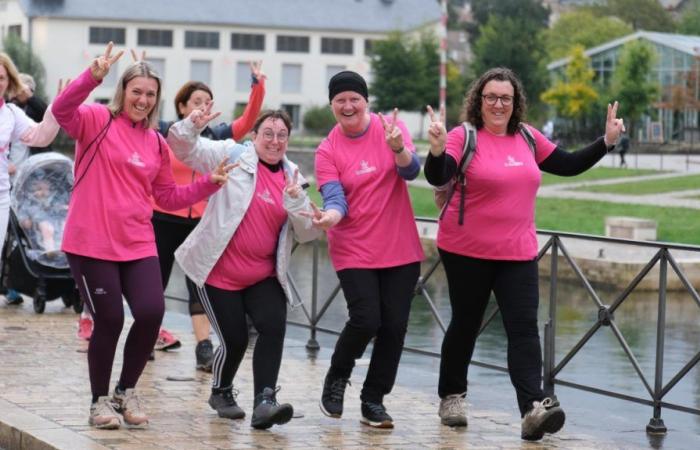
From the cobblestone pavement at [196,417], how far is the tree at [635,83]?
7059 cm

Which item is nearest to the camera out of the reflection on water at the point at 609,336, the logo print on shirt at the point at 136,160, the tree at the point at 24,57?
the logo print on shirt at the point at 136,160

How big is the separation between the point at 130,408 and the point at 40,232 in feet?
18.9

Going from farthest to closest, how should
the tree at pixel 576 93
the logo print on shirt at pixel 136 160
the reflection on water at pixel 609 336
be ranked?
1. the tree at pixel 576 93
2. the reflection on water at pixel 609 336
3. the logo print on shirt at pixel 136 160

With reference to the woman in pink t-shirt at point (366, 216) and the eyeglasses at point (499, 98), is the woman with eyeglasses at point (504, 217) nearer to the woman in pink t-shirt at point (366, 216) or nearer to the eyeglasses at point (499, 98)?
the eyeglasses at point (499, 98)

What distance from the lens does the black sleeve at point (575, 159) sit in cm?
831

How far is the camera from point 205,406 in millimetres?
8961

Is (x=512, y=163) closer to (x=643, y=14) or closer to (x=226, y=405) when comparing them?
(x=226, y=405)

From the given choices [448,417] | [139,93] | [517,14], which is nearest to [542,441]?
[448,417]

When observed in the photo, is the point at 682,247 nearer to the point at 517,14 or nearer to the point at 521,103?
the point at 521,103

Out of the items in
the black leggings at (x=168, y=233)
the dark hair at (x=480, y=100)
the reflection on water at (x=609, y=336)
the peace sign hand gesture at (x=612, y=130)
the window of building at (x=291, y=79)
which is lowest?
the reflection on water at (x=609, y=336)

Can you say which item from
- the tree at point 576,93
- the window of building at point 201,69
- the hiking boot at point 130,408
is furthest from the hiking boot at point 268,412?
the window of building at point 201,69

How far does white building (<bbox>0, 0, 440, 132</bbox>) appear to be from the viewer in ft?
398

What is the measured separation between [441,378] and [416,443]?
2.45ft

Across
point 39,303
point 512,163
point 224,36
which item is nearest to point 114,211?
point 512,163
